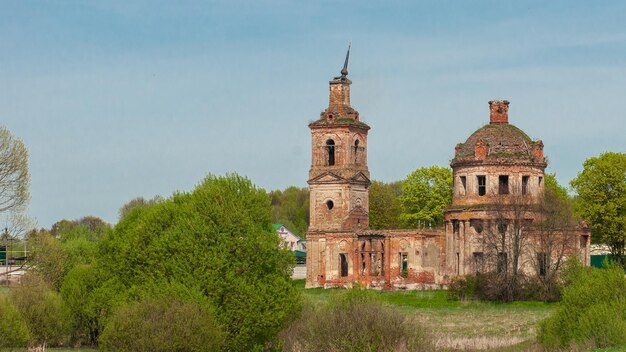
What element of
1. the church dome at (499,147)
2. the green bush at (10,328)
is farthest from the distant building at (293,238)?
the green bush at (10,328)

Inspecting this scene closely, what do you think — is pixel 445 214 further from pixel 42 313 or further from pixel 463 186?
pixel 42 313

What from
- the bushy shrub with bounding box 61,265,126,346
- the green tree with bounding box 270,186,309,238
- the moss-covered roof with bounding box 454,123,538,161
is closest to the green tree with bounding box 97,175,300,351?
the bushy shrub with bounding box 61,265,126,346

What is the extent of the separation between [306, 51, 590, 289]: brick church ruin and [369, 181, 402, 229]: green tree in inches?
979

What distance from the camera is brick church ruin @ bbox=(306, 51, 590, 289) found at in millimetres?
70688

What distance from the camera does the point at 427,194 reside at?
98188 mm

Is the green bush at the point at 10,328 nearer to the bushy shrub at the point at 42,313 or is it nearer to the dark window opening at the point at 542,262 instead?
the bushy shrub at the point at 42,313

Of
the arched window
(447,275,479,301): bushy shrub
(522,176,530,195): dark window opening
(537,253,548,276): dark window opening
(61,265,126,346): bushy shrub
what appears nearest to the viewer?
(61,265,126,346): bushy shrub

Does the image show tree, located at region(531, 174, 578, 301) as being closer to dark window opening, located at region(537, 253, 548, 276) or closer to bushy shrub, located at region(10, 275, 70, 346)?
dark window opening, located at region(537, 253, 548, 276)

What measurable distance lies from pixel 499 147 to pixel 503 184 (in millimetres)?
2052

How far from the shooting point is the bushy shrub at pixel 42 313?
156 feet

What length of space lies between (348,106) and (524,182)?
1188 centimetres

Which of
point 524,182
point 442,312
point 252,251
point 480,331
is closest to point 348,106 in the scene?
point 524,182

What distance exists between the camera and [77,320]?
5059cm

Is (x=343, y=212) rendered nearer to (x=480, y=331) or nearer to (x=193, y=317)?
(x=480, y=331)
